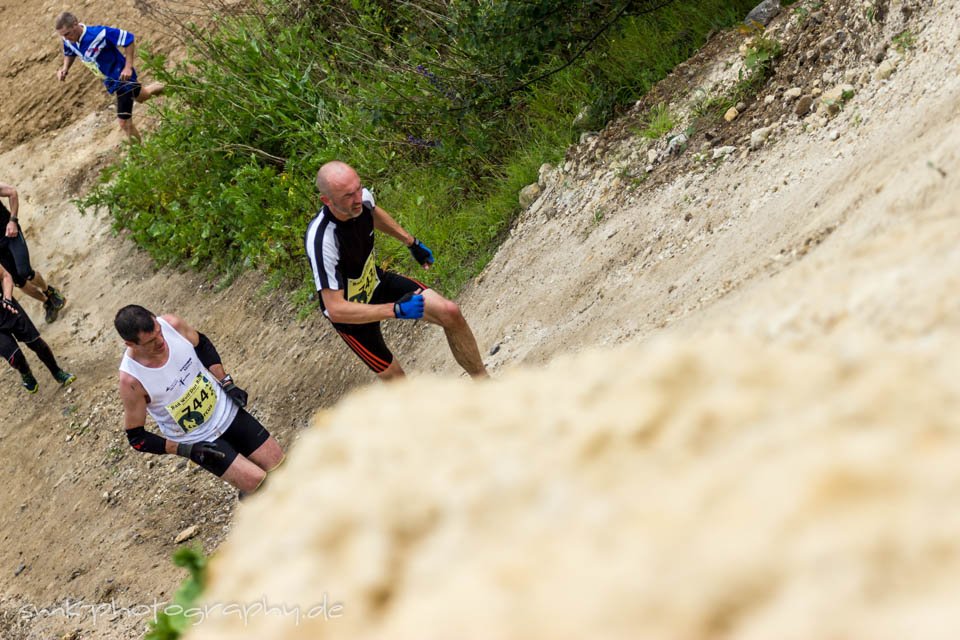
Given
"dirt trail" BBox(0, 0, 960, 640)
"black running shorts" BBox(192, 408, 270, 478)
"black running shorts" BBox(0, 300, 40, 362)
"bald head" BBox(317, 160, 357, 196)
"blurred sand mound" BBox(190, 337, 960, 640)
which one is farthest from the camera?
"black running shorts" BBox(0, 300, 40, 362)

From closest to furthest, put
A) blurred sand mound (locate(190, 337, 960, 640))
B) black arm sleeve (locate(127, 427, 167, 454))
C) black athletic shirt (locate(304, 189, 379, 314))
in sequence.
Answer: blurred sand mound (locate(190, 337, 960, 640)) → black athletic shirt (locate(304, 189, 379, 314)) → black arm sleeve (locate(127, 427, 167, 454))

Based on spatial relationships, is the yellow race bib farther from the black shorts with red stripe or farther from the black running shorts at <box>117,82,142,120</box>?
the black running shorts at <box>117,82,142,120</box>

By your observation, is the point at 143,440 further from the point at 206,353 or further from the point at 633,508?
the point at 633,508

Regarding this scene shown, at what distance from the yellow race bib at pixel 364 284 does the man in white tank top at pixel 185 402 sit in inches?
38.5

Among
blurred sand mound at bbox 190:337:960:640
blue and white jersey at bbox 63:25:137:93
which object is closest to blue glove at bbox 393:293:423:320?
blurred sand mound at bbox 190:337:960:640

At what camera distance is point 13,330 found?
30.8 feet

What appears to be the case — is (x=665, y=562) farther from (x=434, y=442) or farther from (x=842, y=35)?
(x=842, y=35)

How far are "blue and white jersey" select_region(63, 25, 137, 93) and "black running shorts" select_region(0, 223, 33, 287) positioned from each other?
1966mm

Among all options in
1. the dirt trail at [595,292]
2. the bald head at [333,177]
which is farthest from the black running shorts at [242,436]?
the bald head at [333,177]

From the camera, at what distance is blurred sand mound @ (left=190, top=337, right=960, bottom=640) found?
4.53 feet

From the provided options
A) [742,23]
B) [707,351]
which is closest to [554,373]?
[707,351]

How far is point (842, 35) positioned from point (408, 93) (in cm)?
377

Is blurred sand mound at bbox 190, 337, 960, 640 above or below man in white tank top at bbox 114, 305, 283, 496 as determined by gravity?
above

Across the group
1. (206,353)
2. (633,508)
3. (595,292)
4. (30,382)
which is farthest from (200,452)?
(30,382)
